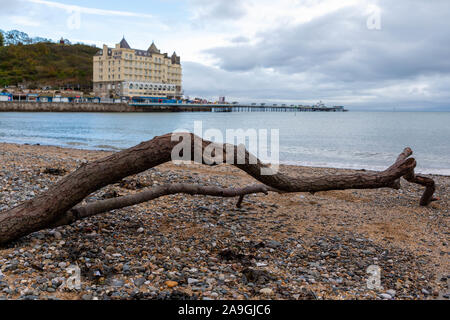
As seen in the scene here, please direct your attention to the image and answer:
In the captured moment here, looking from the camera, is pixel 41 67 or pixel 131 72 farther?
pixel 41 67

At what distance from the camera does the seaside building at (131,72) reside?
121812 millimetres

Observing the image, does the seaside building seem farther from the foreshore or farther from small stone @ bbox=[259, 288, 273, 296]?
small stone @ bbox=[259, 288, 273, 296]

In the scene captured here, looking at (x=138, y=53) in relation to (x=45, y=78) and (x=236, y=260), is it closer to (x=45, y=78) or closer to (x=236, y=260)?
(x=45, y=78)

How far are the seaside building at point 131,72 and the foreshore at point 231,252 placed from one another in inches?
4701

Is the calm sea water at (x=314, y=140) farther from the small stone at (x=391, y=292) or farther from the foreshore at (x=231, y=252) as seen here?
the small stone at (x=391, y=292)

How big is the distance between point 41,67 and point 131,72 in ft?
121

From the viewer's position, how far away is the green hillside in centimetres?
12198

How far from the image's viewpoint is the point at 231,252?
4066 millimetres

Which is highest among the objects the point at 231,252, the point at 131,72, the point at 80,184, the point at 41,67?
the point at 41,67

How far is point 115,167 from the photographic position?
391cm

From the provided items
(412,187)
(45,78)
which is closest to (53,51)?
(45,78)

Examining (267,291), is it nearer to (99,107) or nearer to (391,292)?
(391,292)

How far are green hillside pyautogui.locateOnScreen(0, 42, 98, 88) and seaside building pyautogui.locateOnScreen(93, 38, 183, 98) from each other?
1300cm

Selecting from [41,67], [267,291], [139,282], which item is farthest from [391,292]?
[41,67]
